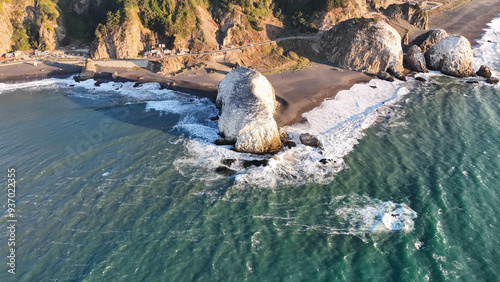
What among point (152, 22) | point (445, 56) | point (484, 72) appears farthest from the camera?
Answer: point (152, 22)

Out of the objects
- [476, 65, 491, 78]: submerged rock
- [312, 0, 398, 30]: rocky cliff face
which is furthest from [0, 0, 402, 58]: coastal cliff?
[476, 65, 491, 78]: submerged rock

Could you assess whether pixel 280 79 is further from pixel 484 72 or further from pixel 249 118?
pixel 484 72

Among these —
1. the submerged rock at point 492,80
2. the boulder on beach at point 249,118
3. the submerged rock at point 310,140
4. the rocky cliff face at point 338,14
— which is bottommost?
the submerged rock at point 310,140

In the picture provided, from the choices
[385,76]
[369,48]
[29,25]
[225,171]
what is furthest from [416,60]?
[29,25]

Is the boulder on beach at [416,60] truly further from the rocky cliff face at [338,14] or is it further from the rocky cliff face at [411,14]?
the rocky cliff face at [411,14]

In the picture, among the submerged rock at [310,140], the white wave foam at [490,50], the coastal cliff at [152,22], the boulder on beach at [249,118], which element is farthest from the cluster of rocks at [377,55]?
the coastal cliff at [152,22]

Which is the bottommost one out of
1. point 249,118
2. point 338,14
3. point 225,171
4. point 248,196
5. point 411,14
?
point 248,196

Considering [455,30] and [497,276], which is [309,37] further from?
[497,276]
